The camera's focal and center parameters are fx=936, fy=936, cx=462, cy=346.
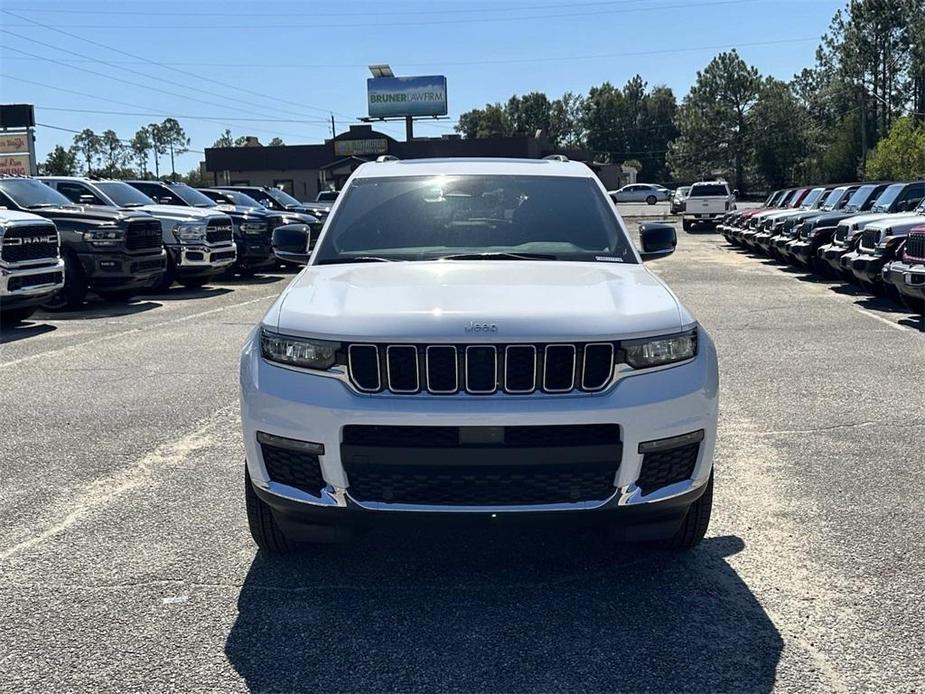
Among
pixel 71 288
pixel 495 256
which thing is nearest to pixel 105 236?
pixel 71 288

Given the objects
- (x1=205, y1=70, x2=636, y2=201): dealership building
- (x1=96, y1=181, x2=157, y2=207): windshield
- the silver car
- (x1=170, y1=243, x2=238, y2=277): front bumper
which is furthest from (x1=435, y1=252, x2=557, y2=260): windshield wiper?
the silver car

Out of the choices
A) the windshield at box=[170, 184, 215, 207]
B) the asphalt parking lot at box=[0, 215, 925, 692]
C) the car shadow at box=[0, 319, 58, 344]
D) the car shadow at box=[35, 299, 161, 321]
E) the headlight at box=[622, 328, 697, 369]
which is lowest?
the car shadow at box=[35, 299, 161, 321]

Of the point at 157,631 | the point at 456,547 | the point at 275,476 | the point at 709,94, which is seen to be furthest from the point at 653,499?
the point at 709,94

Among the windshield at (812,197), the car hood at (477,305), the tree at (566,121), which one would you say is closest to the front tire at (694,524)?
the car hood at (477,305)

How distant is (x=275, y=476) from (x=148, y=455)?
2582mm

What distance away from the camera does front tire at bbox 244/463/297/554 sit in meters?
3.97

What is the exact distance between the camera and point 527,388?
346 centimetres

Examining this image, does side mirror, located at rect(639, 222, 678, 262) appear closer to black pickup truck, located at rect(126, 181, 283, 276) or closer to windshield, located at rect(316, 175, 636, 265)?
windshield, located at rect(316, 175, 636, 265)

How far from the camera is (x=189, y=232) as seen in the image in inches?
656

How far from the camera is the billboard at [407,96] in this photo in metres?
68.8

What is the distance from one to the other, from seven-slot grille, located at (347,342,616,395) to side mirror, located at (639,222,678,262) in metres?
2.19

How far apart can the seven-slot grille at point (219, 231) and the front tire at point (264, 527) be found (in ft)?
44.6

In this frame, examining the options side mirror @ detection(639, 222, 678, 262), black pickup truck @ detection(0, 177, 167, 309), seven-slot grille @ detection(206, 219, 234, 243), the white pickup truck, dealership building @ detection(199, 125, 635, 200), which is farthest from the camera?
dealership building @ detection(199, 125, 635, 200)

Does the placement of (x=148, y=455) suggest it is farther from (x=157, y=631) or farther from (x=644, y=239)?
(x=644, y=239)
